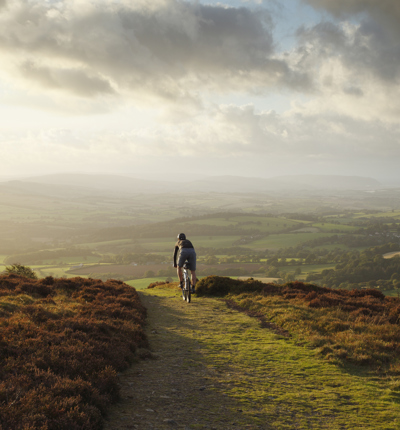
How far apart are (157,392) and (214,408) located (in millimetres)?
1322

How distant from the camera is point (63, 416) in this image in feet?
15.3

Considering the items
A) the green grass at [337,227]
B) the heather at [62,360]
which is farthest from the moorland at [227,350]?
the green grass at [337,227]

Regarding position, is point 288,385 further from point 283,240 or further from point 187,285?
point 283,240

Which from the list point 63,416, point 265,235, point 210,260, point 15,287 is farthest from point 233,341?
point 265,235

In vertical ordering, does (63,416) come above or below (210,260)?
above

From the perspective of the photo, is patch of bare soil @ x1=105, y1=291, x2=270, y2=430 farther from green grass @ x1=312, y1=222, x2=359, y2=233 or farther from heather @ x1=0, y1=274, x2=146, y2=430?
green grass @ x1=312, y1=222, x2=359, y2=233

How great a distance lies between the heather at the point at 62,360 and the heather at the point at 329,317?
5.55 m

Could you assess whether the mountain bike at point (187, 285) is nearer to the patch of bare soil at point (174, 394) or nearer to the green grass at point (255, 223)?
the patch of bare soil at point (174, 394)

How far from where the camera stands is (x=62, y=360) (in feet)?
21.6

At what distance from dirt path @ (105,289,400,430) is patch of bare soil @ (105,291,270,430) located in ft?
0.06

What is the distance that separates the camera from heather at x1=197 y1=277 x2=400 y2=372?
8555 mm

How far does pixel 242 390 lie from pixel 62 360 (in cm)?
393

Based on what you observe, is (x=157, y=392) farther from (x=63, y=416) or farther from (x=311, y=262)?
(x=311, y=262)

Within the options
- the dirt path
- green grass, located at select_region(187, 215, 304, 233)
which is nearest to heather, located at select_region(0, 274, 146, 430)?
the dirt path
